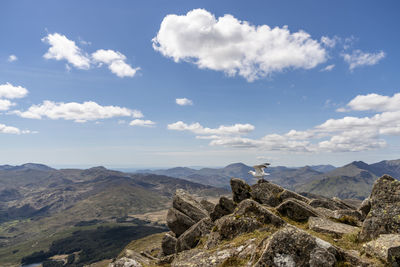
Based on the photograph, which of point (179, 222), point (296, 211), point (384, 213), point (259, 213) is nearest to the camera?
point (384, 213)

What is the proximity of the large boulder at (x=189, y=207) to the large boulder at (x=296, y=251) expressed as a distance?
1035 inches

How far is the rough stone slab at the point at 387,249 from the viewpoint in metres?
10.1

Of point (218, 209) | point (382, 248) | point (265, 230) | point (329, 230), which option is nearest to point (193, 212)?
point (218, 209)

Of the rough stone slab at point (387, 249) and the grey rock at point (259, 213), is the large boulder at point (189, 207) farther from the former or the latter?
the rough stone slab at point (387, 249)

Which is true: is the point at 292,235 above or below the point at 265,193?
above

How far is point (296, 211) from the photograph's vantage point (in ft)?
69.7

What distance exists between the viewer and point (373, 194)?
15828mm

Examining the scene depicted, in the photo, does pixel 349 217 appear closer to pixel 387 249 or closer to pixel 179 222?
pixel 387 249

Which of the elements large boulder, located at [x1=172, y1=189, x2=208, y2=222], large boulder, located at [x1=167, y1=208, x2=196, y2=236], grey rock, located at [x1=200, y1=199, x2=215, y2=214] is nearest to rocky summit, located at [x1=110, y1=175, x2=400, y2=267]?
large boulder, located at [x1=167, y1=208, x2=196, y2=236]

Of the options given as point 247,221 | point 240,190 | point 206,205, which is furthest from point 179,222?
point 247,221

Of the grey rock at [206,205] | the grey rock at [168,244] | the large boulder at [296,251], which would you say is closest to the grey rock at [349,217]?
the large boulder at [296,251]

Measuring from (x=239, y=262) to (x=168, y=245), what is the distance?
2382 cm

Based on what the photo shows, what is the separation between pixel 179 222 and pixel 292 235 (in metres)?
26.9

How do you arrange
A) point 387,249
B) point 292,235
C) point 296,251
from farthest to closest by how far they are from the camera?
point 292,235, point 296,251, point 387,249
